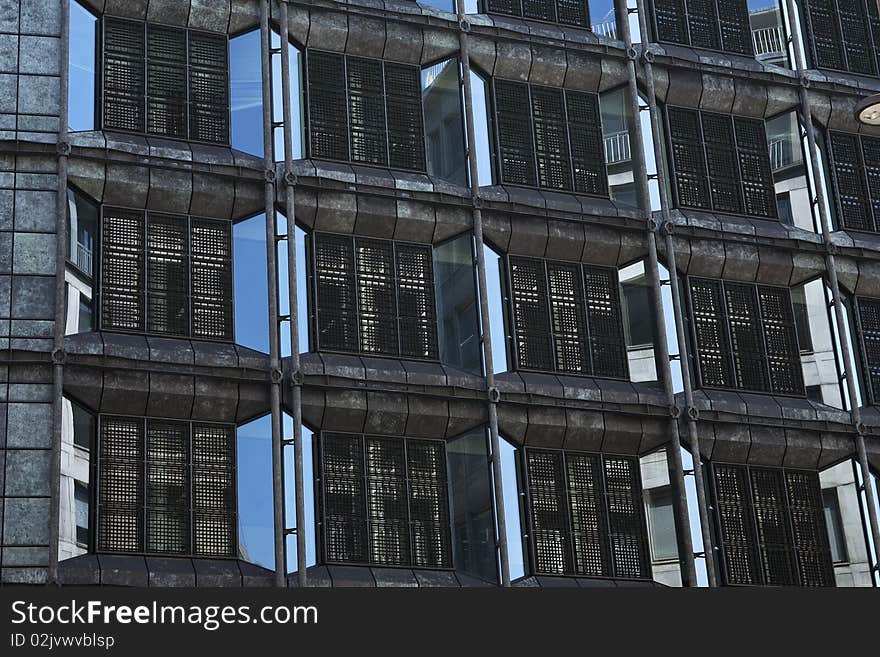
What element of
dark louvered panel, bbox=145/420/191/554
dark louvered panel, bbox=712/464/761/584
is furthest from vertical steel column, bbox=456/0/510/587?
dark louvered panel, bbox=145/420/191/554

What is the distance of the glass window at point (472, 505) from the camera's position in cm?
2961

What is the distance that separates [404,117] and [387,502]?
321 inches

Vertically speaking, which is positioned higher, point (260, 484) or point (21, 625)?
point (260, 484)

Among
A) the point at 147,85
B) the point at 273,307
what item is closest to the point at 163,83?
the point at 147,85

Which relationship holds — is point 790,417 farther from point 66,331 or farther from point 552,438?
point 66,331

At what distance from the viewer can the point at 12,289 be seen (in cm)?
2847

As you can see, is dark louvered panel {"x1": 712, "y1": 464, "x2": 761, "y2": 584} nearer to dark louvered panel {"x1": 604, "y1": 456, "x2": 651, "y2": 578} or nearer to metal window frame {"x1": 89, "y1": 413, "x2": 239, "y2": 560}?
dark louvered panel {"x1": 604, "y1": 456, "x2": 651, "y2": 578}

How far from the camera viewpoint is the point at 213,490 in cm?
2852

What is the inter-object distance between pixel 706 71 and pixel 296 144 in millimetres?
9490

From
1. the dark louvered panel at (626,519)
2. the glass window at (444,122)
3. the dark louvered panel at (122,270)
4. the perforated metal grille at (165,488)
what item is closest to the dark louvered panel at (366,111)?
the glass window at (444,122)

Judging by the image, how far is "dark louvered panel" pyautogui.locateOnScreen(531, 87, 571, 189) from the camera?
33.1 metres

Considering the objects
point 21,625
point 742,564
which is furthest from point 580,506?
point 21,625

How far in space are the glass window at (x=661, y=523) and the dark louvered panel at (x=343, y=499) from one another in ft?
19.2

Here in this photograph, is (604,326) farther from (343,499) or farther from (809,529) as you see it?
(343,499)
